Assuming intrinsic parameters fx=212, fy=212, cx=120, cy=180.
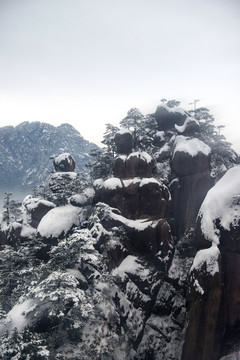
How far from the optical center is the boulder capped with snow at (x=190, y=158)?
25281 mm

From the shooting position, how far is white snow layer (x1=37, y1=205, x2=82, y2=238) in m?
22.9

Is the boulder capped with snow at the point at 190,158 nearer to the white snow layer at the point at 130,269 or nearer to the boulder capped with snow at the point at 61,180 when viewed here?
the white snow layer at the point at 130,269

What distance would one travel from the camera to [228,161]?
31062 mm

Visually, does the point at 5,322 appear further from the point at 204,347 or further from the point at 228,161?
the point at 228,161

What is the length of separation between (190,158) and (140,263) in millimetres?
13179

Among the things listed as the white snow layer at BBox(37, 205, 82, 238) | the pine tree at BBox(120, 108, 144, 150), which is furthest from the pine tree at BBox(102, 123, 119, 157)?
the white snow layer at BBox(37, 205, 82, 238)

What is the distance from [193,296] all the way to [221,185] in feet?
26.5

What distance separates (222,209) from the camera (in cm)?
1442

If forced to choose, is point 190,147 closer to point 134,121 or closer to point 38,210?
point 134,121

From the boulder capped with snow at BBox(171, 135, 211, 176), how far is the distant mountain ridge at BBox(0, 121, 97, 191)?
80.4 meters

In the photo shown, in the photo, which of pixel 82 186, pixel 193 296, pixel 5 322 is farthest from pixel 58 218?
pixel 193 296

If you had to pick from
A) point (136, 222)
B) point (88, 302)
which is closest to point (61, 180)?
point (136, 222)

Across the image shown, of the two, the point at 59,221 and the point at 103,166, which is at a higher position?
the point at 103,166

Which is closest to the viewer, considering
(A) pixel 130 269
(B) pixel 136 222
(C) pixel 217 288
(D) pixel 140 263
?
(C) pixel 217 288
